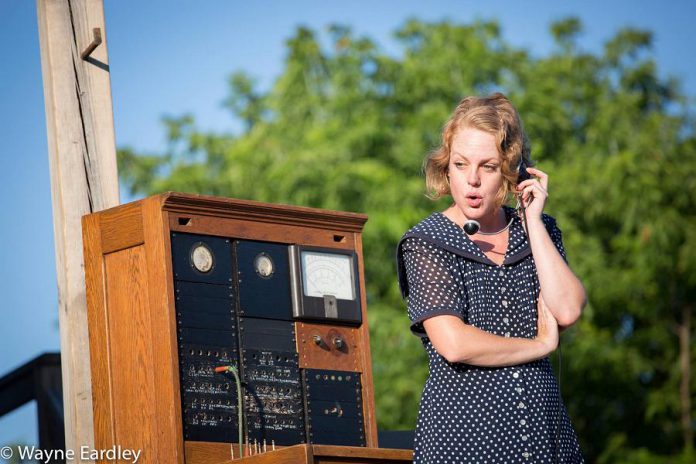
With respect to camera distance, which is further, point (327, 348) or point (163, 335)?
point (327, 348)

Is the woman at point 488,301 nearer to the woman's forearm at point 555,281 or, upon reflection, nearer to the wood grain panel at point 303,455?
the woman's forearm at point 555,281

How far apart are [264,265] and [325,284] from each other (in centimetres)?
28

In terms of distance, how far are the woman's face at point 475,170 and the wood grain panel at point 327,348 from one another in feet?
3.54

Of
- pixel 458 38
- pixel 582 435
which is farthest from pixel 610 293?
pixel 458 38

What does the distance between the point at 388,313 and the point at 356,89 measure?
3.55 m

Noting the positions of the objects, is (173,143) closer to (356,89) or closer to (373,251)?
(356,89)

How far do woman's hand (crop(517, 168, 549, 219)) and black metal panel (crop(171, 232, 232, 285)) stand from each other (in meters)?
1.12

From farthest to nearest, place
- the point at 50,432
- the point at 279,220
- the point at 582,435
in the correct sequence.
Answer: the point at 582,435 → the point at 50,432 → the point at 279,220

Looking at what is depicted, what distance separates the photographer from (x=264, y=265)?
4.38m

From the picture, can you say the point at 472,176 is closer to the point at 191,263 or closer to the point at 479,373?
the point at 479,373

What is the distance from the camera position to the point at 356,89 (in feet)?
51.0

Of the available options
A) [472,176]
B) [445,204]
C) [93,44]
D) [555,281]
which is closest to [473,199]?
[472,176]

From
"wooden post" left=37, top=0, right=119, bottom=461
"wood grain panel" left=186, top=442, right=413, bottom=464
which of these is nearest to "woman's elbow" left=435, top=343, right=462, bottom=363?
"wood grain panel" left=186, top=442, right=413, bottom=464

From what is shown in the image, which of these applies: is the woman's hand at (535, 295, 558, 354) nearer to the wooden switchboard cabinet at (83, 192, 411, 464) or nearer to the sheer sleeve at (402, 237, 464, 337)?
the sheer sleeve at (402, 237, 464, 337)
